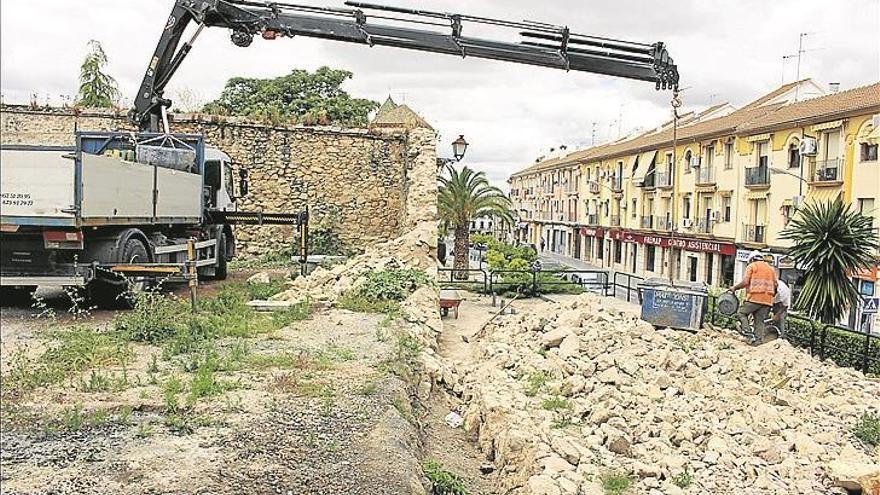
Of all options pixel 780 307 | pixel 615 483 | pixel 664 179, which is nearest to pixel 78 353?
pixel 615 483

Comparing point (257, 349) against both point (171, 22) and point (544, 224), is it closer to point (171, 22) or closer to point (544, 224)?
point (171, 22)

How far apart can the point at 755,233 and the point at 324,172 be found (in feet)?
71.6

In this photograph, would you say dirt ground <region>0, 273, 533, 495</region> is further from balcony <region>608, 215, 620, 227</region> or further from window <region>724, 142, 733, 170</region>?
balcony <region>608, 215, 620, 227</region>

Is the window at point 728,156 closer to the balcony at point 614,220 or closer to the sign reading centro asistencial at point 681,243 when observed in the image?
the sign reading centro asistencial at point 681,243

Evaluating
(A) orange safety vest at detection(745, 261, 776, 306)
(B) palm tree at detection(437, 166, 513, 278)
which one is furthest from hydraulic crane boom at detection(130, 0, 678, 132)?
(B) palm tree at detection(437, 166, 513, 278)

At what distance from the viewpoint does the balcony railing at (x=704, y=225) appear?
36522 millimetres

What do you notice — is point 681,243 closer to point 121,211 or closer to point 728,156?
point 728,156

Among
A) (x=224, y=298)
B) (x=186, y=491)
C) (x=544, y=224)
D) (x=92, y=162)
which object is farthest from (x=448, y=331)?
(x=544, y=224)

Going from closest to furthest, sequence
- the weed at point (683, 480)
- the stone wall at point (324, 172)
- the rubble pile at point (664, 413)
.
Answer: the weed at point (683, 480) < the rubble pile at point (664, 413) < the stone wall at point (324, 172)

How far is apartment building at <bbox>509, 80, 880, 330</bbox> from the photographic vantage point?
26938 mm

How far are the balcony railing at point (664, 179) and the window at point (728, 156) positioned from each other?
16.7 feet

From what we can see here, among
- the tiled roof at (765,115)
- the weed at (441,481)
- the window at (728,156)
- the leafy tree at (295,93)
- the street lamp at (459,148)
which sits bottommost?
the weed at (441,481)

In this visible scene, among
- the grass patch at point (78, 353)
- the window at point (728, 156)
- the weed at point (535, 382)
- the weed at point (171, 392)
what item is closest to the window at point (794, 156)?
the window at point (728, 156)

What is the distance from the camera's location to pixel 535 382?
35.0 ft
